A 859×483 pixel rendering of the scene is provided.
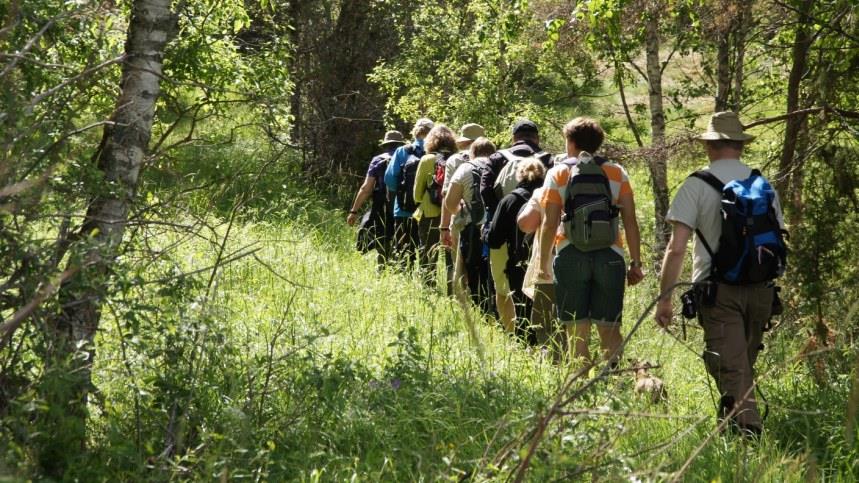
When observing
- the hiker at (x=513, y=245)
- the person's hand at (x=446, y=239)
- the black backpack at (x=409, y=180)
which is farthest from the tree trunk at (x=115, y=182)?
the black backpack at (x=409, y=180)

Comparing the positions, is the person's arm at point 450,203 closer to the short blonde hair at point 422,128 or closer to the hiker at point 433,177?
the hiker at point 433,177

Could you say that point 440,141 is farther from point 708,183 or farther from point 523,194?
point 708,183

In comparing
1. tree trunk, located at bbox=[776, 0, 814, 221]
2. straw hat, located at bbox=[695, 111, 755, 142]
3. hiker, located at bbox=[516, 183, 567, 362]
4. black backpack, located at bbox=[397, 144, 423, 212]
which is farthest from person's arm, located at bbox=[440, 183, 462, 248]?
straw hat, located at bbox=[695, 111, 755, 142]

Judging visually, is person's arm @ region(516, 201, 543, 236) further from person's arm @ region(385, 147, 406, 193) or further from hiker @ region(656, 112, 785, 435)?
person's arm @ region(385, 147, 406, 193)

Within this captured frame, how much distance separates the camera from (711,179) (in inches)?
223

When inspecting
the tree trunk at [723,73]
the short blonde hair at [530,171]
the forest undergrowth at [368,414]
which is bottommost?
the forest undergrowth at [368,414]

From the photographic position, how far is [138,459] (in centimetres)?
409

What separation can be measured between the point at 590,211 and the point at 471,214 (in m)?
2.88

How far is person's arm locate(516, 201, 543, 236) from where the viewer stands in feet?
24.3

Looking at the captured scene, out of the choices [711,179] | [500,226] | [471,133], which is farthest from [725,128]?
[471,133]

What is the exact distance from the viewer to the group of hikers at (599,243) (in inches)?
217

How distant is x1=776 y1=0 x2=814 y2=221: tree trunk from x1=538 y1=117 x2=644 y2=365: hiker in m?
4.57

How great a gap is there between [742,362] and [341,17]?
16.0 m

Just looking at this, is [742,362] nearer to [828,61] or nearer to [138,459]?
[138,459]
